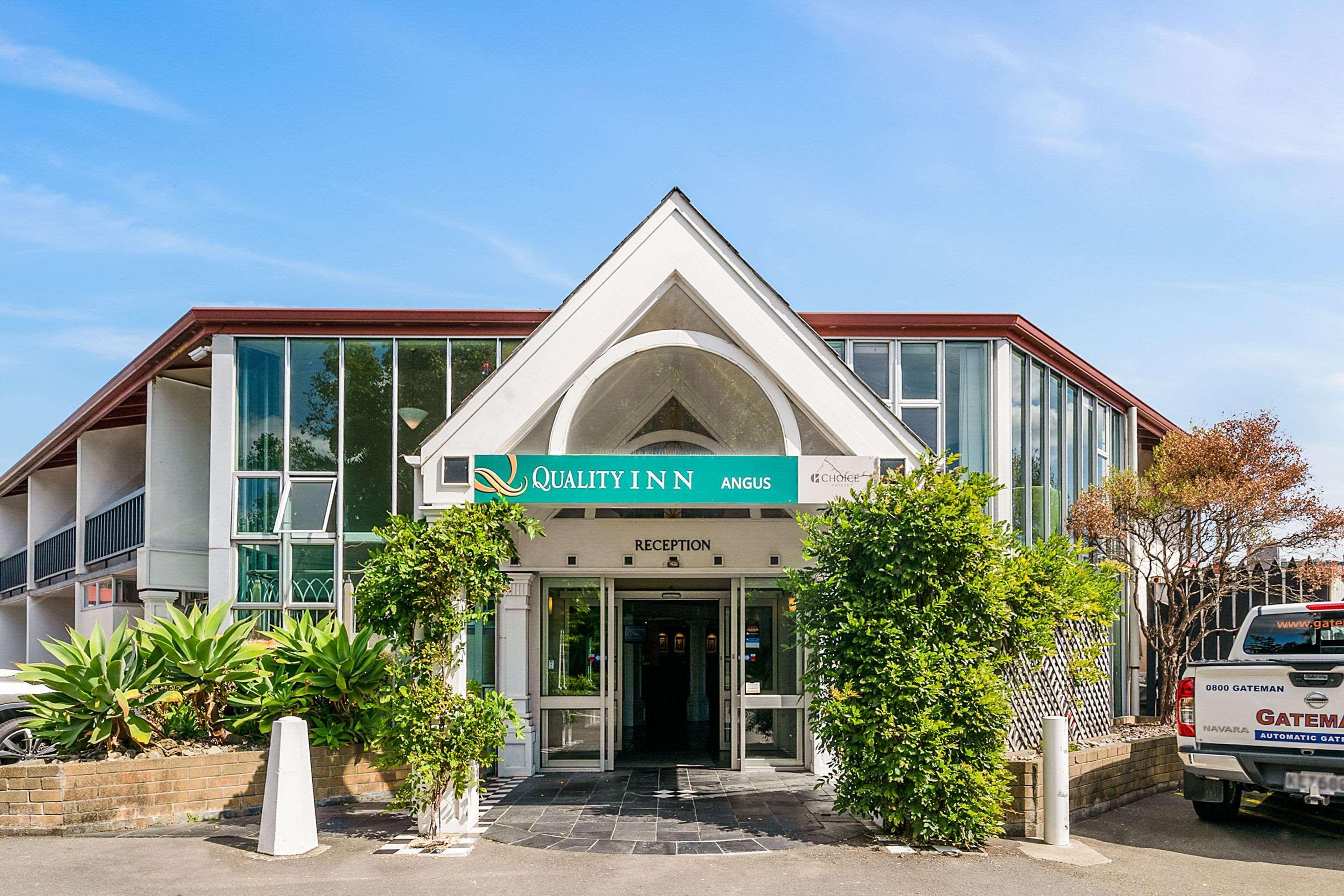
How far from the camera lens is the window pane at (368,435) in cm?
1477

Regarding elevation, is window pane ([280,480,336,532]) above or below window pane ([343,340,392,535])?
below

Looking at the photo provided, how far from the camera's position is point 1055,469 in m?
16.6

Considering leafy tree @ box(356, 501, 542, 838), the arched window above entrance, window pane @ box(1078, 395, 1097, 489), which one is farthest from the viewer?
window pane @ box(1078, 395, 1097, 489)

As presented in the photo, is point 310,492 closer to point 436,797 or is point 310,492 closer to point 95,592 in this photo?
point 436,797

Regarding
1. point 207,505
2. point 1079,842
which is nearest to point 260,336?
point 207,505

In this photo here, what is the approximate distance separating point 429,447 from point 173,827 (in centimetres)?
402

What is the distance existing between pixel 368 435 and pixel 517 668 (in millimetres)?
4697

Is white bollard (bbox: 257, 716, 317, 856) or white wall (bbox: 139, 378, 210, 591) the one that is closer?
white bollard (bbox: 257, 716, 317, 856)

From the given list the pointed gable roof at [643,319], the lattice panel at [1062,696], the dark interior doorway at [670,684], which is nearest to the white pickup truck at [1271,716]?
the lattice panel at [1062,696]

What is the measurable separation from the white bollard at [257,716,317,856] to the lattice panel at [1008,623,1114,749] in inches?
233

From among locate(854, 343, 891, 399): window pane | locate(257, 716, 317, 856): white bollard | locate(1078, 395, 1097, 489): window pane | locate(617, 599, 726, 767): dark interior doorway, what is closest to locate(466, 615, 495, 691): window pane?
locate(617, 599, 726, 767): dark interior doorway

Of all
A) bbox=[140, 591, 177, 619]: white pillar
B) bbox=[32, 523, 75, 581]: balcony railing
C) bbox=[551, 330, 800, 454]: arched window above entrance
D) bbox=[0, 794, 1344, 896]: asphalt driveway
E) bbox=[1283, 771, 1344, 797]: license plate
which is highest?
bbox=[551, 330, 800, 454]: arched window above entrance

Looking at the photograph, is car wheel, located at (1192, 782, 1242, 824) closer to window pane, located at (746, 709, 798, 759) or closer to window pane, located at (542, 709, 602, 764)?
window pane, located at (746, 709, 798, 759)

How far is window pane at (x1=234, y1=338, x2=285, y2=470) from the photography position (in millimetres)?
14859
